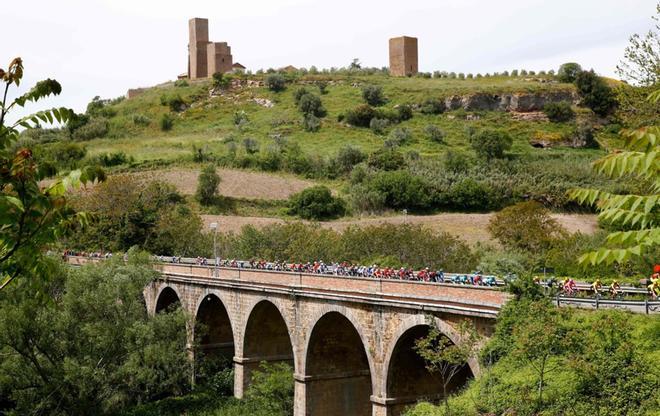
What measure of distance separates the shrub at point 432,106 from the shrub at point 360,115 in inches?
291

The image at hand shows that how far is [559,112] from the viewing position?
97938 millimetres

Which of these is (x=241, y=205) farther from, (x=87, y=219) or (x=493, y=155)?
(x=87, y=219)

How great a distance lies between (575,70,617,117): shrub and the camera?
3851 inches

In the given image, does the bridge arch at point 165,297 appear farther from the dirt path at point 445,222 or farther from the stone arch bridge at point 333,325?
the dirt path at point 445,222

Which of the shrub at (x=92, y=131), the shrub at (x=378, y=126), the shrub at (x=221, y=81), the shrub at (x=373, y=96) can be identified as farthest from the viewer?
the shrub at (x=221, y=81)

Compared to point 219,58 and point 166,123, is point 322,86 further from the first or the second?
point 166,123


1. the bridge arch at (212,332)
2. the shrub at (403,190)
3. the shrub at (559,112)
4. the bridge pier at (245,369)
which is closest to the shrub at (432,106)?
the shrub at (559,112)

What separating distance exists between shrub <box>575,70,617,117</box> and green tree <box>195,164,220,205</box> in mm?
52174

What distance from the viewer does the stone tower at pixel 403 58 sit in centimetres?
12181

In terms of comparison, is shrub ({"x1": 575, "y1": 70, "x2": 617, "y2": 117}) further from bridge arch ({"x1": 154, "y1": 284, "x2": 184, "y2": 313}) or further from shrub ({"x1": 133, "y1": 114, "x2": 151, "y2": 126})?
bridge arch ({"x1": 154, "y1": 284, "x2": 184, "y2": 313})

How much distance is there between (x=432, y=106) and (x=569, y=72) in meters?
20.7

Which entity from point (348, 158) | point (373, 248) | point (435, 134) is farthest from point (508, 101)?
point (373, 248)

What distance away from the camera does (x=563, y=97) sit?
335ft

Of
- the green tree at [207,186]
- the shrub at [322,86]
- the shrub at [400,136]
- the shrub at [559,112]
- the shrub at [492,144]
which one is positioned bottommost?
the green tree at [207,186]
